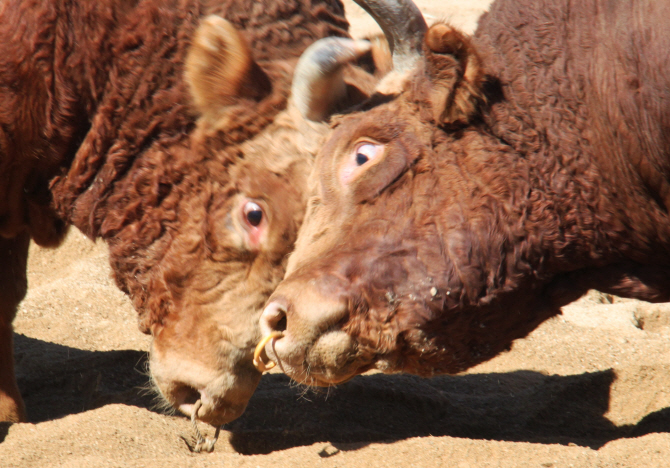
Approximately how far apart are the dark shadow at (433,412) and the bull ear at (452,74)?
1.71 meters

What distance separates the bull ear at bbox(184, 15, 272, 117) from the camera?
3398mm

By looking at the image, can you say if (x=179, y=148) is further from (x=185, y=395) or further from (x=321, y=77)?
(x=185, y=395)

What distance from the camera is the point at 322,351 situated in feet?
9.41

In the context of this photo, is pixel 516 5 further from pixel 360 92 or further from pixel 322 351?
pixel 322 351

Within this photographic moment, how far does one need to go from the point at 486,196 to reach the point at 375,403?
1.89m

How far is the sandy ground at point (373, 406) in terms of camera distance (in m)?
3.11

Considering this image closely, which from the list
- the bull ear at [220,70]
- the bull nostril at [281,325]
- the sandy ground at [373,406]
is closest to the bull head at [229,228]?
the bull ear at [220,70]

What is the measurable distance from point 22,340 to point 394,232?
11.6 feet

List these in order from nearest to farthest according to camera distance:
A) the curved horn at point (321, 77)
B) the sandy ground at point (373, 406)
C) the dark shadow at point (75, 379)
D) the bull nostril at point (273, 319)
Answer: the bull nostril at point (273, 319)
the sandy ground at point (373, 406)
the curved horn at point (321, 77)
the dark shadow at point (75, 379)

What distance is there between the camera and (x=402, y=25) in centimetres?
301

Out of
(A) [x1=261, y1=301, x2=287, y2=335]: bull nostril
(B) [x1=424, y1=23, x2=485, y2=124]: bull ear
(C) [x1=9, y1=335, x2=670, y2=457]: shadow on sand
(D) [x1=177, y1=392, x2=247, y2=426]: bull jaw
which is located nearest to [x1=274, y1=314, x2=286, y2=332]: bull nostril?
(A) [x1=261, y1=301, x2=287, y2=335]: bull nostril

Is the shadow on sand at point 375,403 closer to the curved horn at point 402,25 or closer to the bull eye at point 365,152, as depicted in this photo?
the bull eye at point 365,152

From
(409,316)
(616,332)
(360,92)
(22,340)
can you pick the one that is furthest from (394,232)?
(22,340)

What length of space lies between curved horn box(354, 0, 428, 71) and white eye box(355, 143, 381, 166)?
0.37 metres
